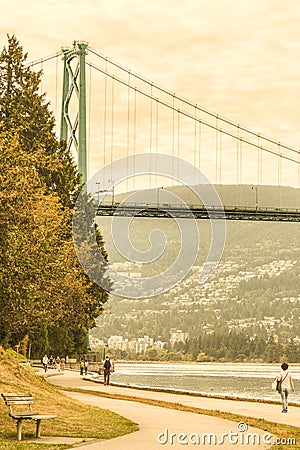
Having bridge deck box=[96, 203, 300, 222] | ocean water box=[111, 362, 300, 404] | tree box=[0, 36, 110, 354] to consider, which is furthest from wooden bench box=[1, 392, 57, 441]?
bridge deck box=[96, 203, 300, 222]

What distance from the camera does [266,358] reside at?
610 ft

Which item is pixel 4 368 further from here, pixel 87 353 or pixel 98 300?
pixel 87 353

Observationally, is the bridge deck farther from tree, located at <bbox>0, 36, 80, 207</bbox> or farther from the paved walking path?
the paved walking path

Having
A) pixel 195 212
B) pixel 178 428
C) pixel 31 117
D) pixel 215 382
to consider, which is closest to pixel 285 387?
pixel 178 428

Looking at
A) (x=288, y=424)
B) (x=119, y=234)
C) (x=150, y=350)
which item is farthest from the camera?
(x=150, y=350)

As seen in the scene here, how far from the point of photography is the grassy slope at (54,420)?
1894cm

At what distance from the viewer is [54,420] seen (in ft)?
70.1

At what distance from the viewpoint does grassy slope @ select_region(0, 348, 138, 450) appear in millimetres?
18938

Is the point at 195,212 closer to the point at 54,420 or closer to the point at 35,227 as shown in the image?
the point at 35,227

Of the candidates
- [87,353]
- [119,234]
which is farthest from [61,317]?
[119,234]

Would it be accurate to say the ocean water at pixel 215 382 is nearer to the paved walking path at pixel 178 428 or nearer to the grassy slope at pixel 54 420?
the paved walking path at pixel 178 428

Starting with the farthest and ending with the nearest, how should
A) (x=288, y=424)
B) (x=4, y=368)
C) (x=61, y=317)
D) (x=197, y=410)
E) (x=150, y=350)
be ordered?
1. (x=150, y=350)
2. (x=61, y=317)
3. (x=4, y=368)
4. (x=197, y=410)
5. (x=288, y=424)

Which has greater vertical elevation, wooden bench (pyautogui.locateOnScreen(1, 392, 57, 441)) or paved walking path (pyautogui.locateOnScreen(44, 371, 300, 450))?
wooden bench (pyautogui.locateOnScreen(1, 392, 57, 441))

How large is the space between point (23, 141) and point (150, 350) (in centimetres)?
15320
